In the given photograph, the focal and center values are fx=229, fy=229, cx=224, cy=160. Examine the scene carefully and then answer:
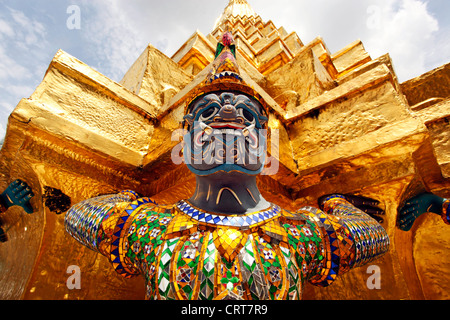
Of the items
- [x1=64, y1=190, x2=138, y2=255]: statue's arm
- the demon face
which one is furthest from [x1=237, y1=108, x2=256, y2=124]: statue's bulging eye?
[x1=64, y1=190, x2=138, y2=255]: statue's arm

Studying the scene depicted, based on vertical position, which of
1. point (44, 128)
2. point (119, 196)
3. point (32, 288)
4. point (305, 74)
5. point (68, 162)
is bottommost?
point (32, 288)

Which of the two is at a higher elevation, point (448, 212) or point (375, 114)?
point (375, 114)

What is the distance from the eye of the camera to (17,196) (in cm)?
192

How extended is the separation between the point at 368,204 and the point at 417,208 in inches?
12.9

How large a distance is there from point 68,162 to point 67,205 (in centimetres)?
40

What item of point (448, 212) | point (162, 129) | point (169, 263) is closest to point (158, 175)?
point (162, 129)

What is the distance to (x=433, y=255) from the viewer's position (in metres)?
2.07

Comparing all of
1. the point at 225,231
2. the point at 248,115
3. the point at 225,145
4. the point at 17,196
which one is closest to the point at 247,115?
the point at 248,115

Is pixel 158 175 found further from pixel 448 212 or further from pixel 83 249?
pixel 448 212

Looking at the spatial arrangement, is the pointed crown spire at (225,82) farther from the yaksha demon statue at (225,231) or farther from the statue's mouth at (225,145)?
the statue's mouth at (225,145)

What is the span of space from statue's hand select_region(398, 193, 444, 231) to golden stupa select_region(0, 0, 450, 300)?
63mm

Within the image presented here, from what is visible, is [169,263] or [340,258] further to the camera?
[340,258]

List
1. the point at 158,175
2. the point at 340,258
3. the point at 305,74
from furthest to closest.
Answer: the point at 305,74 → the point at 158,175 → the point at 340,258

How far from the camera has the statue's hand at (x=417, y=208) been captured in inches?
65.9
